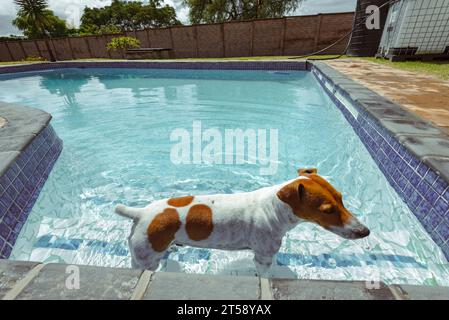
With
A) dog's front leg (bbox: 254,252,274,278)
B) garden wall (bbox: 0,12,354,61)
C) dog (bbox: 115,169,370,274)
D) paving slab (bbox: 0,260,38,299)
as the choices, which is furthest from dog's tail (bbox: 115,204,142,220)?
garden wall (bbox: 0,12,354,61)

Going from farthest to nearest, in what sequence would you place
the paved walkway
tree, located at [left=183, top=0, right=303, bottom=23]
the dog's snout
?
tree, located at [left=183, top=0, right=303, bottom=23]
the paved walkway
the dog's snout

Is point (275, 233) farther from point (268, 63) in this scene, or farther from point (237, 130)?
Result: point (268, 63)

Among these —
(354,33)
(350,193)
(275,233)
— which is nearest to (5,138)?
(275,233)

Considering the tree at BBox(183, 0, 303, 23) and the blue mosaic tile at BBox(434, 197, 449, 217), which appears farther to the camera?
the tree at BBox(183, 0, 303, 23)

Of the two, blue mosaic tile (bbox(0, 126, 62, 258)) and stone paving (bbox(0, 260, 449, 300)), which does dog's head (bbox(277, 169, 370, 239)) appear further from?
blue mosaic tile (bbox(0, 126, 62, 258))

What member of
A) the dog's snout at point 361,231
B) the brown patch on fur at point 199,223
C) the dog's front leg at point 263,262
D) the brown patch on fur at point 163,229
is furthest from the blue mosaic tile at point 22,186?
the dog's snout at point 361,231

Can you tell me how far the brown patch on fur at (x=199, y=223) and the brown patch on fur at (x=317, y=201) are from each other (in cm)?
58

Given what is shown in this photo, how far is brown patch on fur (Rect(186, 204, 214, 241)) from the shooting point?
171 centimetres

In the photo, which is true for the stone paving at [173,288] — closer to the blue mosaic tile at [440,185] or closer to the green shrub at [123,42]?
the blue mosaic tile at [440,185]

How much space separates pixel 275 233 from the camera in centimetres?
182

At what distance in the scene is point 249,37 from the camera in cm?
2114

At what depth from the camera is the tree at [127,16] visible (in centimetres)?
5284

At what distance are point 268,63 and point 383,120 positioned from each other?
12001 millimetres

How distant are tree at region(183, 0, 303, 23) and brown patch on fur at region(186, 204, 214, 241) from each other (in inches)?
1331
